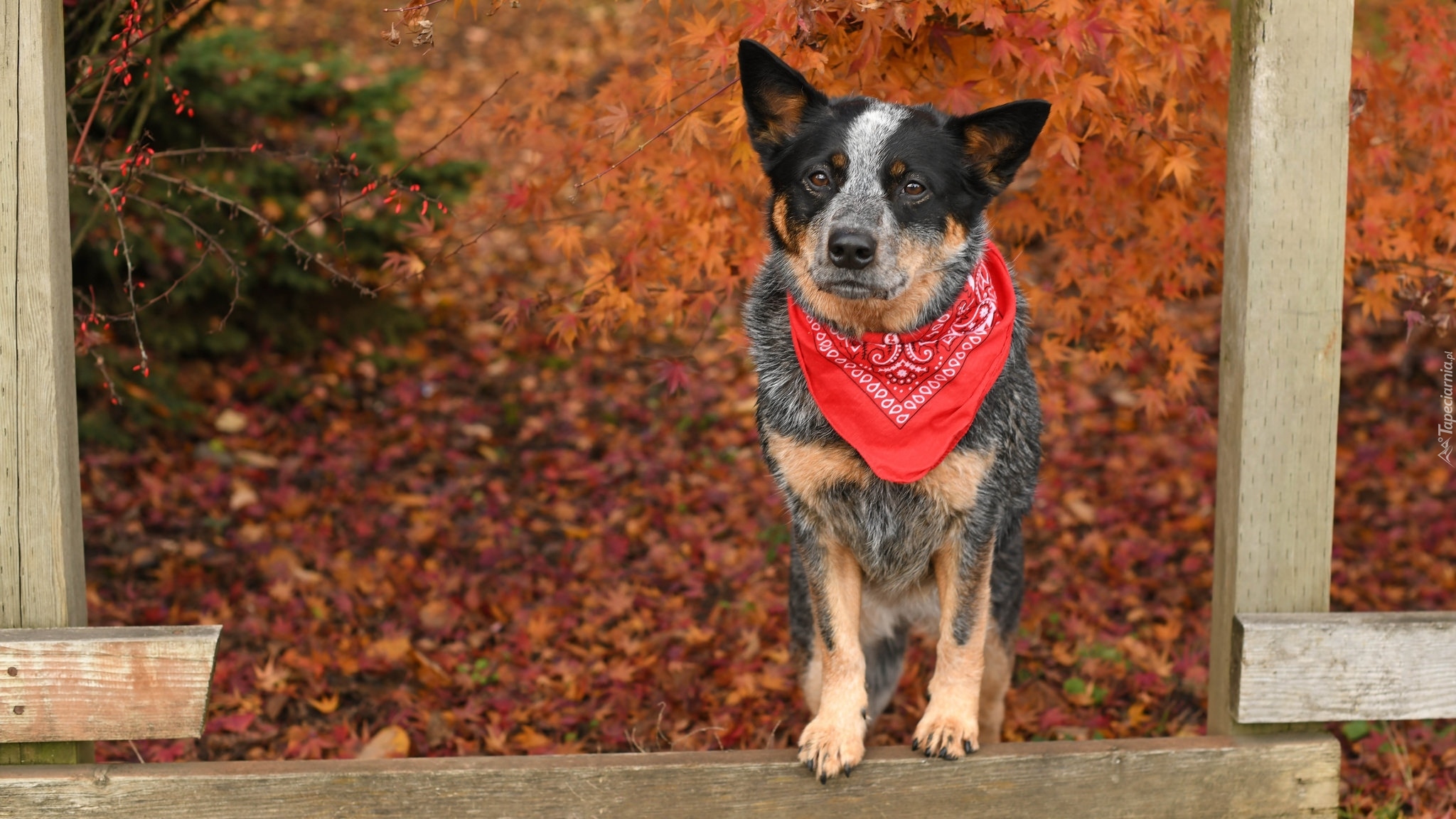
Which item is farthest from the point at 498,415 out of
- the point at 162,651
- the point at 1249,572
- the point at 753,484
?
the point at 1249,572

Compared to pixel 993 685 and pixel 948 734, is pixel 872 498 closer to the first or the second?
pixel 948 734

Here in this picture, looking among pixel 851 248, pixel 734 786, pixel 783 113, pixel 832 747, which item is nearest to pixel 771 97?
pixel 783 113

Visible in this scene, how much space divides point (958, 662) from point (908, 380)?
0.78m

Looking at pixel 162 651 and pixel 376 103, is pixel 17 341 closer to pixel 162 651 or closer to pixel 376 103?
pixel 162 651

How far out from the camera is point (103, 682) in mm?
3143

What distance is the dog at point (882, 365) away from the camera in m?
3.03

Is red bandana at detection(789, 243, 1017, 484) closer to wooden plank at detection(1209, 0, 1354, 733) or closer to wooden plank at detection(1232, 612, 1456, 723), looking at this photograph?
wooden plank at detection(1209, 0, 1354, 733)

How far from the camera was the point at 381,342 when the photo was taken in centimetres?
866

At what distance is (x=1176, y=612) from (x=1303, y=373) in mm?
2880

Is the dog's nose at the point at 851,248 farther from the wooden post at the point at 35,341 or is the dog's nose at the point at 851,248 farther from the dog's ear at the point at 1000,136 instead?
the wooden post at the point at 35,341

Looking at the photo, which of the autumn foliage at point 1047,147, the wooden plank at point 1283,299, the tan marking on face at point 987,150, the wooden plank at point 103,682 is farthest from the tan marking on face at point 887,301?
the wooden plank at point 103,682

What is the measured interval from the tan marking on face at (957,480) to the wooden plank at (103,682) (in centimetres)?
192

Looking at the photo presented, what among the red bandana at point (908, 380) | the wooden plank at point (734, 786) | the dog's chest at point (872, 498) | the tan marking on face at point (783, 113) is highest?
the tan marking on face at point (783, 113)

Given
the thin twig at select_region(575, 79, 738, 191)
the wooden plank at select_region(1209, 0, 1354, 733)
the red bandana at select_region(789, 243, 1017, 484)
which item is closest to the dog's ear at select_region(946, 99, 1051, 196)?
the red bandana at select_region(789, 243, 1017, 484)
